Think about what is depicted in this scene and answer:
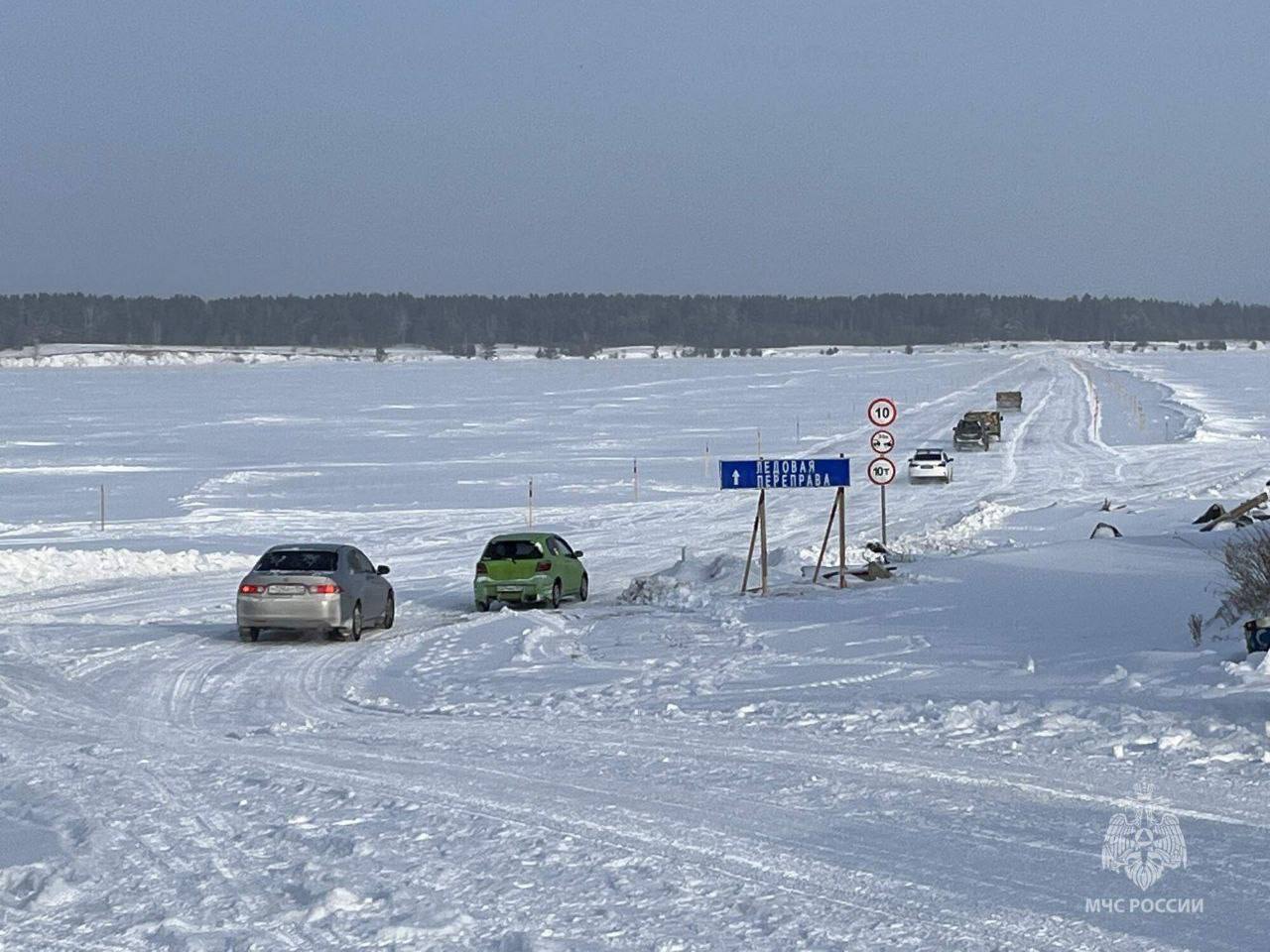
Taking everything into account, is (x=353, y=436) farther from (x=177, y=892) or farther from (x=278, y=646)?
(x=177, y=892)

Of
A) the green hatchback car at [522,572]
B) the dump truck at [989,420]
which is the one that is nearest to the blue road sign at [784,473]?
the green hatchback car at [522,572]

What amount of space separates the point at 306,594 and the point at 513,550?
461 centimetres

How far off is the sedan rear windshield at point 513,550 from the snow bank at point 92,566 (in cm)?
691

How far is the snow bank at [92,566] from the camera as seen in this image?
88.4ft

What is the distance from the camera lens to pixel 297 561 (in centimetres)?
2141

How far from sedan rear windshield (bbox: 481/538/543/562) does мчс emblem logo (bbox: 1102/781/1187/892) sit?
51.5 ft

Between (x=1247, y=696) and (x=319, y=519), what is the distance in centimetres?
2869

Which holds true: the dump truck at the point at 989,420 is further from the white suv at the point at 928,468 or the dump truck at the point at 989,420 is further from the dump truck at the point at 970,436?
the white suv at the point at 928,468

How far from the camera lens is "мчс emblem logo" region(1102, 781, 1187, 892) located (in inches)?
320

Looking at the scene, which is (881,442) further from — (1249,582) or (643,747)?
(643,747)

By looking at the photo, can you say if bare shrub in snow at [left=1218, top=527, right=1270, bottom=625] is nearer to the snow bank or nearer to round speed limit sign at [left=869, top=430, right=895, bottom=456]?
round speed limit sign at [left=869, top=430, right=895, bottom=456]

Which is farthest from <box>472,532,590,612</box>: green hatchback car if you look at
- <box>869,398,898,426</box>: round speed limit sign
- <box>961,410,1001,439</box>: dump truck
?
<box>961,410,1001,439</box>: dump truck

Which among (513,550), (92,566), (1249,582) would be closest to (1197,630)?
(1249,582)

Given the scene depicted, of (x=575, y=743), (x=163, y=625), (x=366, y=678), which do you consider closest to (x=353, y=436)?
(x=163, y=625)
